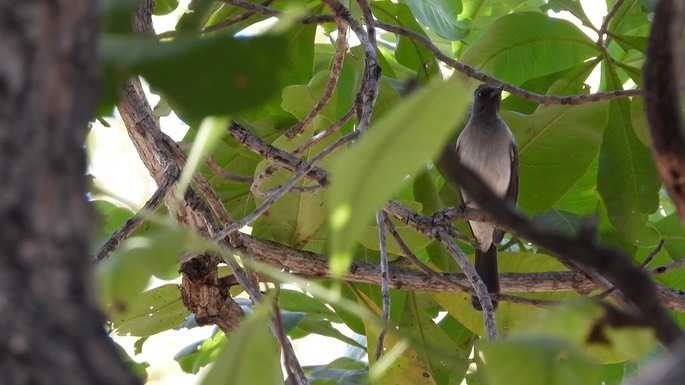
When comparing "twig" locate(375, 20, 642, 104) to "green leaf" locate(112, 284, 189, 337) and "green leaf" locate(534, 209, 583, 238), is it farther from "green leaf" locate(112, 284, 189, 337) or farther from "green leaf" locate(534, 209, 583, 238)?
"green leaf" locate(112, 284, 189, 337)

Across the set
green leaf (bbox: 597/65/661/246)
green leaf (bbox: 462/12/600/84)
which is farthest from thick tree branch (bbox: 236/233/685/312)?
green leaf (bbox: 462/12/600/84)

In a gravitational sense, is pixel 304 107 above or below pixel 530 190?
above

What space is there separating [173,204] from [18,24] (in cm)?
159

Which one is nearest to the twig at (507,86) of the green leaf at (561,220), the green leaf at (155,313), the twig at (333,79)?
the twig at (333,79)

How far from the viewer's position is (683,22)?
1.89ft

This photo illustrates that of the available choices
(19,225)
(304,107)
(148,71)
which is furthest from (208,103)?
(304,107)

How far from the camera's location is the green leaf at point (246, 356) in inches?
24.6

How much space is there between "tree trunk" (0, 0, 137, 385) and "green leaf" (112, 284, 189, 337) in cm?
210

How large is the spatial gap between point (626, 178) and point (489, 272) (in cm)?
72

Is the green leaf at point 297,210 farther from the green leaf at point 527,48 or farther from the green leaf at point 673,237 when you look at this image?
the green leaf at point 673,237

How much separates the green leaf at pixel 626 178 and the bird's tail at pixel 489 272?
418 millimetres

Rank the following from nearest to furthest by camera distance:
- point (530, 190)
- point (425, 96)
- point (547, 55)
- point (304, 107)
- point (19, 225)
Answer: point (19, 225) → point (425, 96) → point (304, 107) → point (530, 190) → point (547, 55)

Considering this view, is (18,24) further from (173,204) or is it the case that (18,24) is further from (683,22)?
(173,204)

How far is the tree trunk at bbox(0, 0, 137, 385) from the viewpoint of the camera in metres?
0.43
